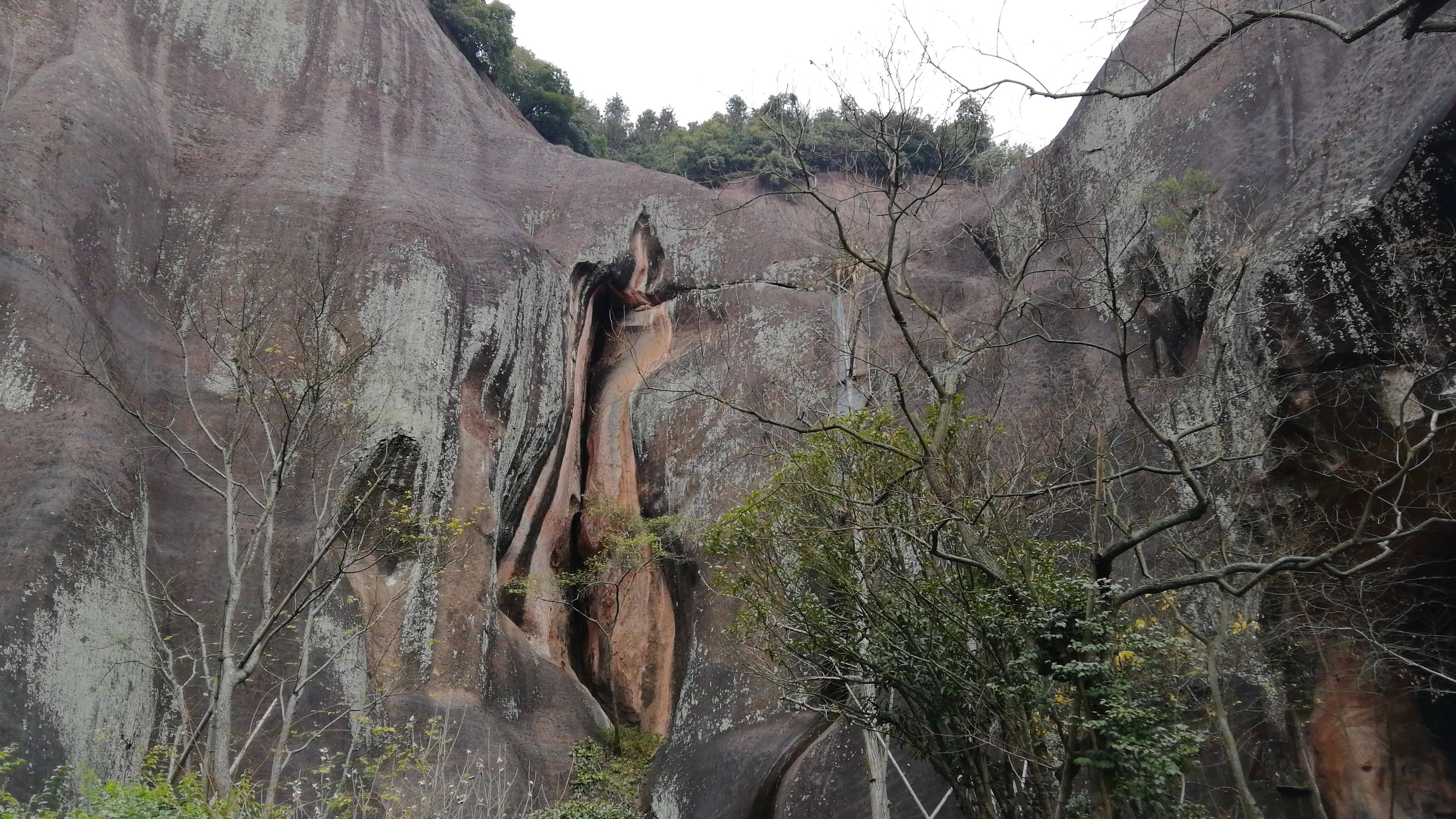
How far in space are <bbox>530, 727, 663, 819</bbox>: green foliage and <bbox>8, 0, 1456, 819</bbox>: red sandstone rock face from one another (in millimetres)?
431

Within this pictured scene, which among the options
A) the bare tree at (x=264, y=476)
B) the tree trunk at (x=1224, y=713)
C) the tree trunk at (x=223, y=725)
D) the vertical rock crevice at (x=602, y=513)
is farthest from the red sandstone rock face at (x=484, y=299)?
the tree trunk at (x=223, y=725)

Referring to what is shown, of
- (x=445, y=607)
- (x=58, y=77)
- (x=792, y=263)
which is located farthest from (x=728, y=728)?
(x=58, y=77)

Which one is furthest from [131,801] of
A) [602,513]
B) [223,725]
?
[602,513]

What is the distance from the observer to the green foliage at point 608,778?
14.3 metres

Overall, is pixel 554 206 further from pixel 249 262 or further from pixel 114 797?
pixel 114 797

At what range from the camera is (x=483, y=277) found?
61.4 ft

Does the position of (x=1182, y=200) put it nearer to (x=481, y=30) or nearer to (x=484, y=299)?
(x=484, y=299)

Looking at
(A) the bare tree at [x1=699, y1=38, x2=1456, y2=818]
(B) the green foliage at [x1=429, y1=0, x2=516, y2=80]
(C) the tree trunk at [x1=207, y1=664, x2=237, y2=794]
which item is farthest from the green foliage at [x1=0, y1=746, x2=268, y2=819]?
(B) the green foliage at [x1=429, y1=0, x2=516, y2=80]

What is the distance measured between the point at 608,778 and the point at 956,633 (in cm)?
965

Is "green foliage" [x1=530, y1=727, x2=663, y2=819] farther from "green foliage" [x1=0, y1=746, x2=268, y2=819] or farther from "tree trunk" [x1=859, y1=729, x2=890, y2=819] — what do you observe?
"green foliage" [x1=0, y1=746, x2=268, y2=819]

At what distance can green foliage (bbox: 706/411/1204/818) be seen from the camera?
698 cm

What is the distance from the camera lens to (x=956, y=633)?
27.2ft

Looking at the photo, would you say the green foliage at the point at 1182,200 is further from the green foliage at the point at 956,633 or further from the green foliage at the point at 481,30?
the green foliage at the point at 481,30

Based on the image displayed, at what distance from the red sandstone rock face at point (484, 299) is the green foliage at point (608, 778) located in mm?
431
